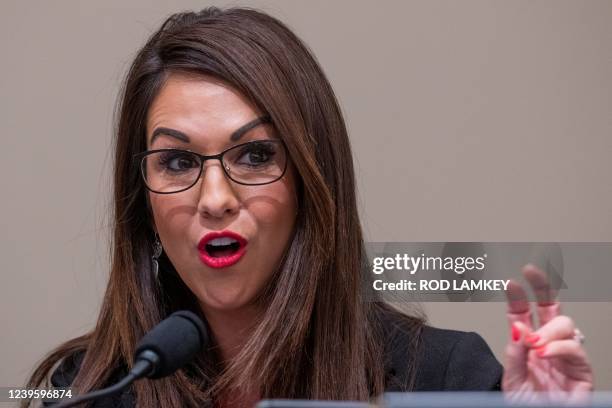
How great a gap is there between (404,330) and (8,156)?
912 mm

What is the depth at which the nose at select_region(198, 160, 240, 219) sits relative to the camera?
4.58 feet

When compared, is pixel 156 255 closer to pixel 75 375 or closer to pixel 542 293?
pixel 75 375

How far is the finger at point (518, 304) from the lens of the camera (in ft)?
3.52

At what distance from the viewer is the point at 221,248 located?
1.45 m

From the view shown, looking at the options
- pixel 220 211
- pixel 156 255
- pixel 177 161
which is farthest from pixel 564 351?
pixel 156 255

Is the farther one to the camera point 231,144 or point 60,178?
point 60,178

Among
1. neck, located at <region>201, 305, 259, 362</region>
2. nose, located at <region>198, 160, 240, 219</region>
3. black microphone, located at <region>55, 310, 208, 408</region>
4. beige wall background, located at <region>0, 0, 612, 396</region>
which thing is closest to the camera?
black microphone, located at <region>55, 310, 208, 408</region>

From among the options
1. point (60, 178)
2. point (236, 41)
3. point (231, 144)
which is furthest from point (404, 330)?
point (60, 178)

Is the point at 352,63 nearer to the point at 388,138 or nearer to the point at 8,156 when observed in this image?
the point at 388,138

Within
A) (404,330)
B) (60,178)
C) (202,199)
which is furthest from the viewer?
(60,178)

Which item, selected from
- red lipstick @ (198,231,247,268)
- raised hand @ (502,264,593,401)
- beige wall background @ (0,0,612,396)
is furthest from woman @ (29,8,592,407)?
beige wall background @ (0,0,612,396)

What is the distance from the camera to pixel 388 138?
192 centimetres

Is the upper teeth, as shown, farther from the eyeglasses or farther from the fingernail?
the fingernail

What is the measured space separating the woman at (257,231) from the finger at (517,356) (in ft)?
0.98
